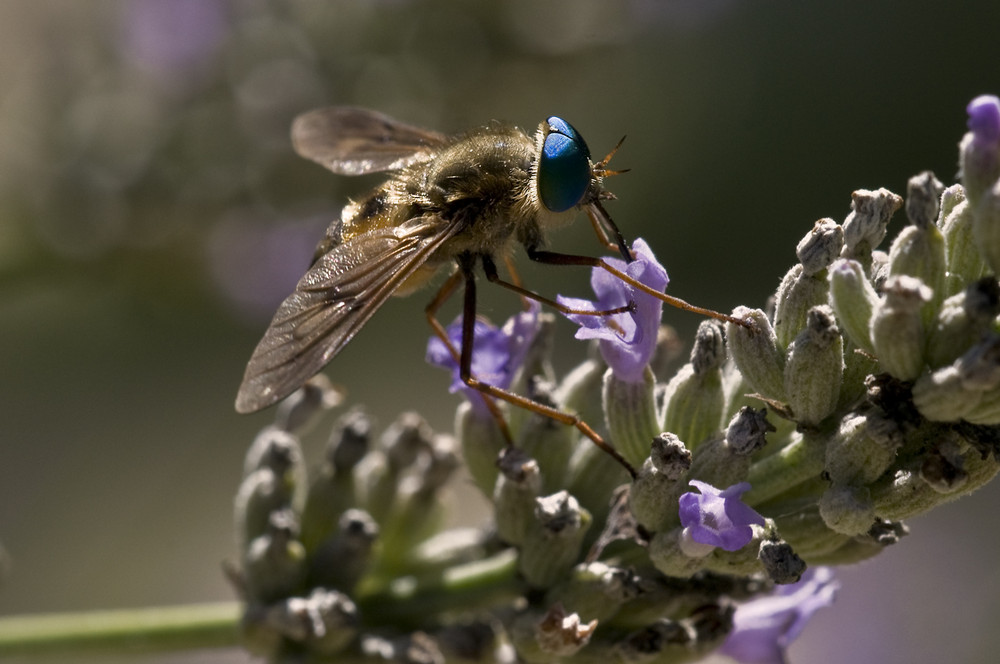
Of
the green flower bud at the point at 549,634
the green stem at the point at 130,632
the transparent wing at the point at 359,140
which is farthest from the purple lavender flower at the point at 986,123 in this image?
the green stem at the point at 130,632

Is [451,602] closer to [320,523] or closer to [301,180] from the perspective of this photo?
[320,523]

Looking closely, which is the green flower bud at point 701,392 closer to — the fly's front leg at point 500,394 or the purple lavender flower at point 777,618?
the fly's front leg at point 500,394

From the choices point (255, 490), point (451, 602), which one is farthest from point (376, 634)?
point (255, 490)

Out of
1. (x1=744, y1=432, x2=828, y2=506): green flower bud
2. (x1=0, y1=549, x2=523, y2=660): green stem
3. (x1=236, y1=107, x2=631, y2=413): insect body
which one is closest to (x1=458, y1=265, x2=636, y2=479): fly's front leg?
(x1=236, y1=107, x2=631, y2=413): insect body

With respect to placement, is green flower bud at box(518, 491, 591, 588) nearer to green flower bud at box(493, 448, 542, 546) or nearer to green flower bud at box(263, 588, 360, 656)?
green flower bud at box(493, 448, 542, 546)

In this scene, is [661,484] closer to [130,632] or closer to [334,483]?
[334,483]

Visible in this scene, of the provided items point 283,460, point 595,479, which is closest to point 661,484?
point 595,479
